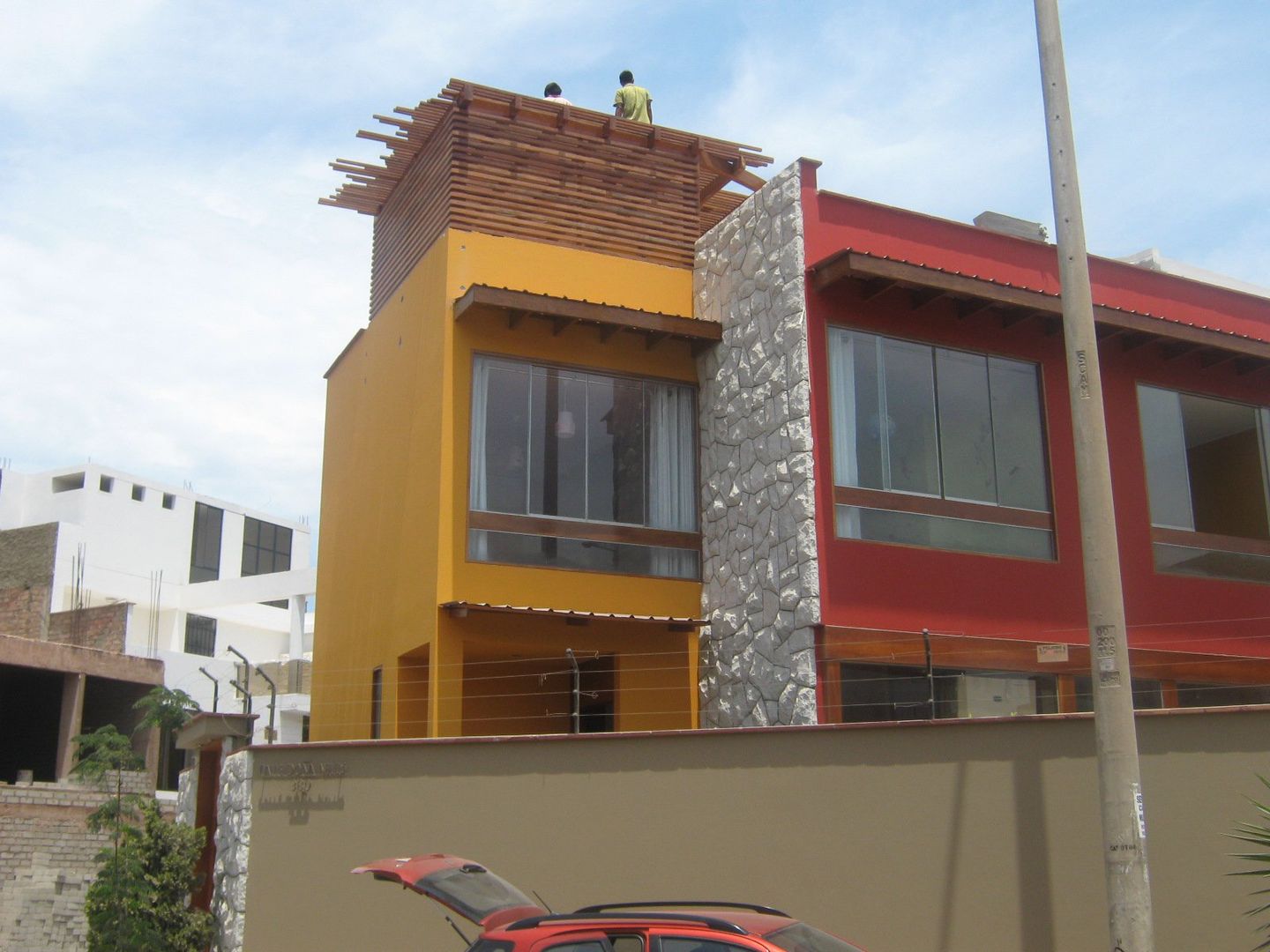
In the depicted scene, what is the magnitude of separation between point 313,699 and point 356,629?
70.1 inches

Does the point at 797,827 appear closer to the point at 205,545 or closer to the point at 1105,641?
the point at 1105,641

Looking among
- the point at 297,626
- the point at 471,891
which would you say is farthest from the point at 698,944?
the point at 297,626

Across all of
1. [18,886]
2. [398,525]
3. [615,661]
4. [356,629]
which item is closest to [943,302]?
[615,661]

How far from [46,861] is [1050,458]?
18.1 meters

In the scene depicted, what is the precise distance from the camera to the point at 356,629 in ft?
54.7

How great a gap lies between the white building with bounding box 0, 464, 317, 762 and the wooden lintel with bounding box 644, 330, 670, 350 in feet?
95.6

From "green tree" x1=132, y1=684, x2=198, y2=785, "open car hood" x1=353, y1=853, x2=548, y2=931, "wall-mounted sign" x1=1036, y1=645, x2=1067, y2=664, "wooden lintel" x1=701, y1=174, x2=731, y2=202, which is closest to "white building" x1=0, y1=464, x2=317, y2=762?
"green tree" x1=132, y1=684, x2=198, y2=785

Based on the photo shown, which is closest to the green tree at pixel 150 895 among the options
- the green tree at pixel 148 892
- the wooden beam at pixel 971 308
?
the green tree at pixel 148 892

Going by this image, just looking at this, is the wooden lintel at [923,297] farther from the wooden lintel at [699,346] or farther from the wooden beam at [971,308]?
the wooden lintel at [699,346]

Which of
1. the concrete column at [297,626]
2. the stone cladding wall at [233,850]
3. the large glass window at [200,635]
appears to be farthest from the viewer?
the large glass window at [200,635]

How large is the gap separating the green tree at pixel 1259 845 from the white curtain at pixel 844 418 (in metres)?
5.28

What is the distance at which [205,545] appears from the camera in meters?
57.1

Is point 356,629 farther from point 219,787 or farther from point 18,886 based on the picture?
point 18,886

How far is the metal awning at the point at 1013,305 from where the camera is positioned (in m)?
13.8
